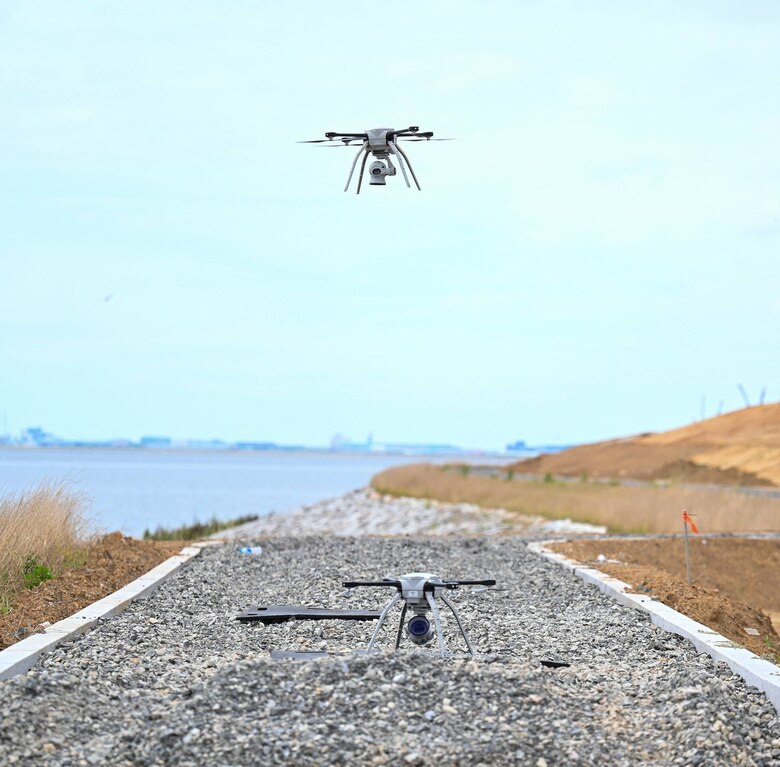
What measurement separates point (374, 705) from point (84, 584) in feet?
17.7

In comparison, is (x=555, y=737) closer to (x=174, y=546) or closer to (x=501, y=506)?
(x=174, y=546)

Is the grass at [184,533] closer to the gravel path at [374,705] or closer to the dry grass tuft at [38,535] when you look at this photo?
the dry grass tuft at [38,535]

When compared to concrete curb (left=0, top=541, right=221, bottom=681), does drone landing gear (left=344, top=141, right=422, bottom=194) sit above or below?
above

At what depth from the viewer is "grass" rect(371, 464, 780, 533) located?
2134 cm

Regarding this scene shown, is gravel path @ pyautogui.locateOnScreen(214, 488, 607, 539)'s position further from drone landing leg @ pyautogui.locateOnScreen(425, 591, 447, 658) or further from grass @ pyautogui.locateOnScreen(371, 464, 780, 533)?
drone landing leg @ pyautogui.locateOnScreen(425, 591, 447, 658)

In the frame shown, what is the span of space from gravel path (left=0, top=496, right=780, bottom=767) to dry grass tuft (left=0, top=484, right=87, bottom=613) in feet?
6.47

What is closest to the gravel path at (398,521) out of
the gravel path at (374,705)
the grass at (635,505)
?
the grass at (635,505)

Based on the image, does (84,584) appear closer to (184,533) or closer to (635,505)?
(184,533)

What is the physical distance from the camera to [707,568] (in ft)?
52.5

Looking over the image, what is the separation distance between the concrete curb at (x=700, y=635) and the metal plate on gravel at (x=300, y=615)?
225 centimetres

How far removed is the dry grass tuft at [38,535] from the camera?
977 cm

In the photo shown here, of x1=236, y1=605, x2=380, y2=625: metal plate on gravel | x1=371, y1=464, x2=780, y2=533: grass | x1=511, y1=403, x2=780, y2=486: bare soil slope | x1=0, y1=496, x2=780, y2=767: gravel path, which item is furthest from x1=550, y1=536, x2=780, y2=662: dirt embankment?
x1=511, y1=403, x2=780, y2=486: bare soil slope

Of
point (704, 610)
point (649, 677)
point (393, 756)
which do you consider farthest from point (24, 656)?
point (704, 610)

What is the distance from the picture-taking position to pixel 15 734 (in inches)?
198
